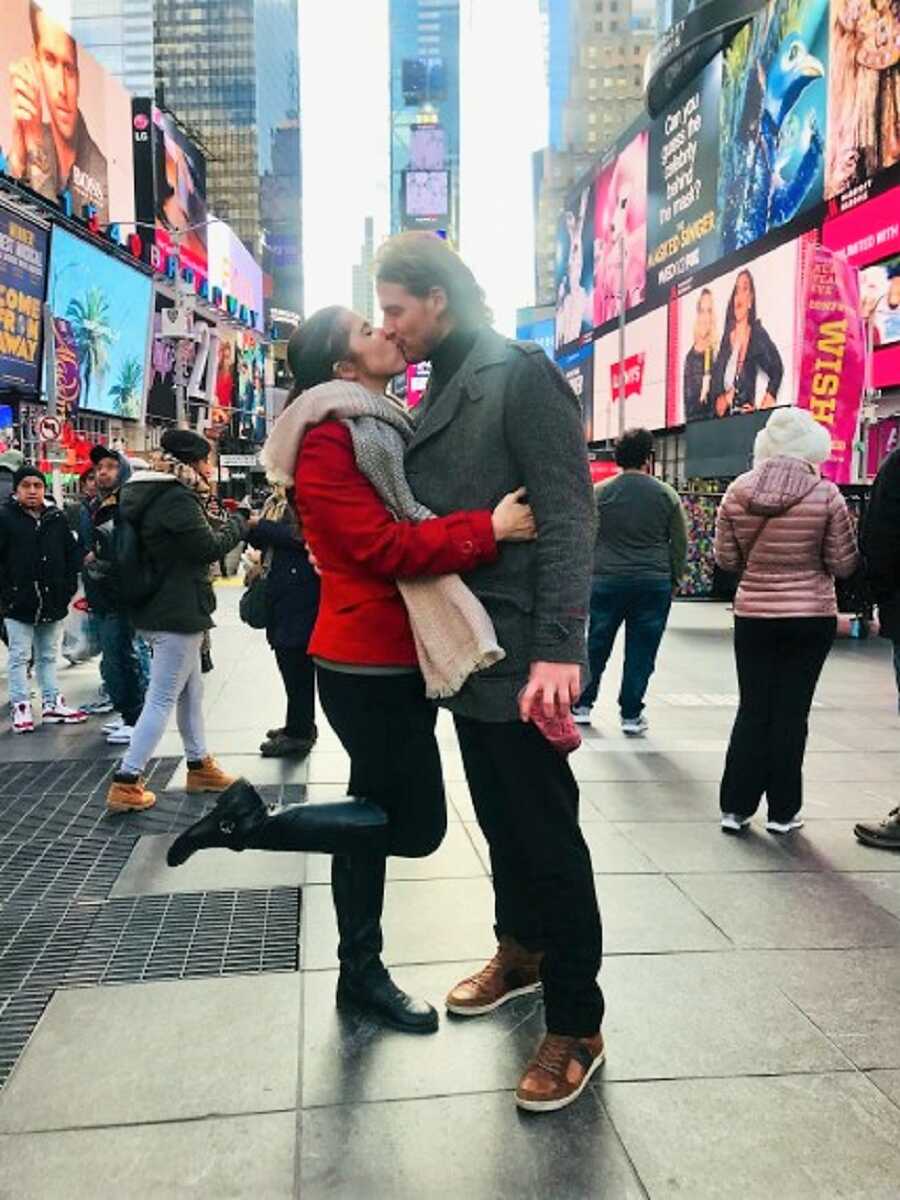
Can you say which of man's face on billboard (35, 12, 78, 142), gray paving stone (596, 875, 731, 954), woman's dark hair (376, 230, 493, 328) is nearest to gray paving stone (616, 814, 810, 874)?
gray paving stone (596, 875, 731, 954)

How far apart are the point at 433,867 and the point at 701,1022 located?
159 centimetres

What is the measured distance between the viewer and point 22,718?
7.12 metres

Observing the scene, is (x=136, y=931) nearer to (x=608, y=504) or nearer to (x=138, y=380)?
(x=608, y=504)

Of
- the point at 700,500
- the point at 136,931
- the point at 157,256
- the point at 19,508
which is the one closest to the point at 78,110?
the point at 157,256

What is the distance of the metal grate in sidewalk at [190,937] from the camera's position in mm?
3316

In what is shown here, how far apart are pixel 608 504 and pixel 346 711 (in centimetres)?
465

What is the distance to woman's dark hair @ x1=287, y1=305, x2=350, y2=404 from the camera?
2.91 metres

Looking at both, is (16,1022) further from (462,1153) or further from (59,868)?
(462,1153)

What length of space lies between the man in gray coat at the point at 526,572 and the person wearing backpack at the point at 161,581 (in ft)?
9.11

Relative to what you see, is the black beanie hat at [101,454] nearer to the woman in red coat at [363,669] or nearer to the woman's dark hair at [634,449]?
the woman's dark hair at [634,449]

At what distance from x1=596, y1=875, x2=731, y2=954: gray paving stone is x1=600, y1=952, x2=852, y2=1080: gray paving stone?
9 cm

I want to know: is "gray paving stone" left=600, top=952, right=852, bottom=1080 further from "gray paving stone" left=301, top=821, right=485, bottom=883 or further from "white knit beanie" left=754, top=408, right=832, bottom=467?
"white knit beanie" left=754, top=408, right=832, bottom=467

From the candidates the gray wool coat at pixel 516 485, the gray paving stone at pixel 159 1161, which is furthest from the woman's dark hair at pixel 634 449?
the gray paving stone at pixel 159 1161

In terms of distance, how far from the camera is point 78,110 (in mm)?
42562
